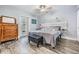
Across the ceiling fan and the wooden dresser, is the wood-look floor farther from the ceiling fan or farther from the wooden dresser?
the ceiling fan

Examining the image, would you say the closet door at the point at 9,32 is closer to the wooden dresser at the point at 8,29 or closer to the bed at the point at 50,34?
the wooden dresser at the point at 8,29

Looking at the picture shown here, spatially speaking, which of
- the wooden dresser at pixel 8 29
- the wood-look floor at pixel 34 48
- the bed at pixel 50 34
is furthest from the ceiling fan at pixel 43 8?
the wood-look floor at pixel 34 48

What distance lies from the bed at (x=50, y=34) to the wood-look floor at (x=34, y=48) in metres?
0.10

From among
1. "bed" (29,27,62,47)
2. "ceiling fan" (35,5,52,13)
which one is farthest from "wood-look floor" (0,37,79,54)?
"ceiling fan" (35,5,52,13)

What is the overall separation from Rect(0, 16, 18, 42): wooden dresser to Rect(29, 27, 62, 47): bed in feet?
1.39

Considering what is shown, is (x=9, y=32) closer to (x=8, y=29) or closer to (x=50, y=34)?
(x=8, y=29)

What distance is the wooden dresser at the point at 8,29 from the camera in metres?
1.98

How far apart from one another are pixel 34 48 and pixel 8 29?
654 mm

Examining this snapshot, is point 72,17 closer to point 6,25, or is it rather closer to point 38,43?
point 38,43

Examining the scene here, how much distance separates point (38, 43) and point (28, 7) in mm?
759

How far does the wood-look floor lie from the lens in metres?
1.99

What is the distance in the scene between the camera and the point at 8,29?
2.04 meters

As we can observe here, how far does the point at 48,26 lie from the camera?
2035mm
